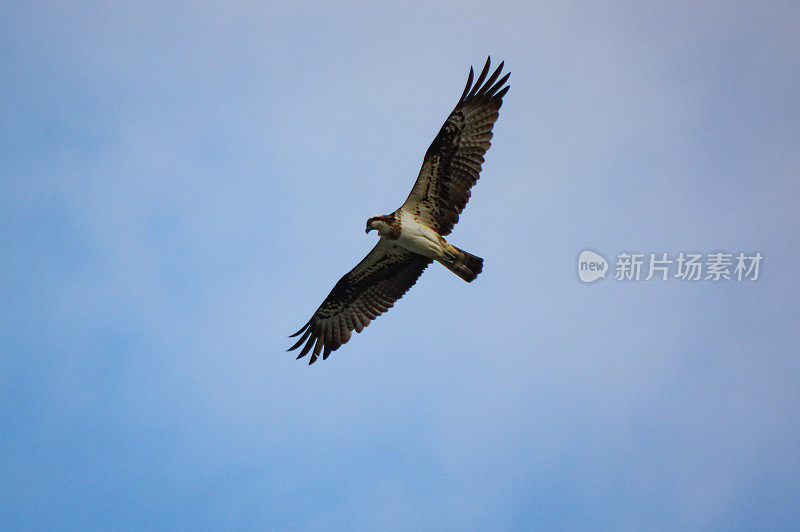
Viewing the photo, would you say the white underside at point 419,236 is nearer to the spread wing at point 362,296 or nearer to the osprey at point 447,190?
the osprey at point 447,190

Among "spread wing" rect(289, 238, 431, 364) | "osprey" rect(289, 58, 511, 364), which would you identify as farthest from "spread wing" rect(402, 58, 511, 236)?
"spread wing" rect(289, 238, 431, 364)

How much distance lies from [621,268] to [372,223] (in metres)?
3.78

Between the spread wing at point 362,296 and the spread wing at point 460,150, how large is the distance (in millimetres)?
1075

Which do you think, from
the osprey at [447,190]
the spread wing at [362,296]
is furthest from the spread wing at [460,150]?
the spread wing at [362,296]

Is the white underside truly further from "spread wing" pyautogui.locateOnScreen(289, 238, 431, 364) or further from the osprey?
"spread wing" pyautogui.locateOnScreen(289, 238, 431, 364)

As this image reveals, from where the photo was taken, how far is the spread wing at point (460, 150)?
14.9m

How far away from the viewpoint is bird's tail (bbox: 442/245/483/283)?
1509 centimetres

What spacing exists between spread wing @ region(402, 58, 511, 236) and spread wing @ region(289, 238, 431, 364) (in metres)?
1.07

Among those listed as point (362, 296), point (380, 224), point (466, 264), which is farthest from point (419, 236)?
point (362, 296)

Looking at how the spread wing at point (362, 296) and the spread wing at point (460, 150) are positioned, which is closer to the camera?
the spread wing at point (460, 150)

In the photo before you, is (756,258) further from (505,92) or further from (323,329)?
(323,329)

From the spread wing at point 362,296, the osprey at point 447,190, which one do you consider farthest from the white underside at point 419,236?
the spread wing at point 362,296

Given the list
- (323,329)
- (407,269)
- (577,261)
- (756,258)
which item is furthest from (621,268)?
(323,329)

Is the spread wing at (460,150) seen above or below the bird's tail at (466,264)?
above
